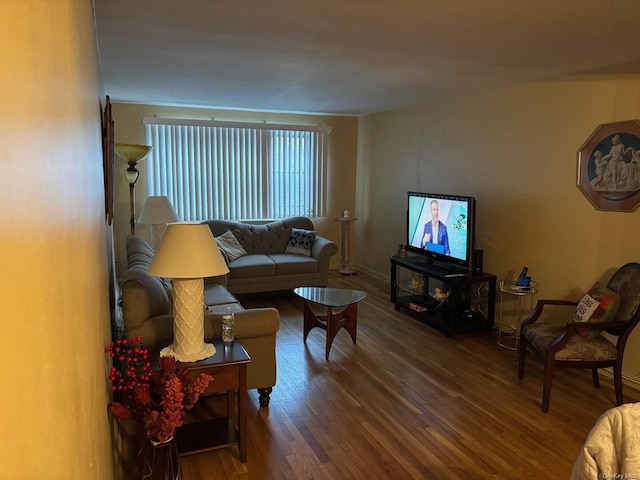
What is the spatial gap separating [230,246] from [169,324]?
311cm

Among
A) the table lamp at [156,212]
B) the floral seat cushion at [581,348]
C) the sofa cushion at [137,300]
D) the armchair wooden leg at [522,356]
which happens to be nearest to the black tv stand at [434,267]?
the armchair wooden leg at [522,356]

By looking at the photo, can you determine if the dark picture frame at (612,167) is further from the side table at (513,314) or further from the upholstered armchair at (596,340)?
the side table at (513,314)

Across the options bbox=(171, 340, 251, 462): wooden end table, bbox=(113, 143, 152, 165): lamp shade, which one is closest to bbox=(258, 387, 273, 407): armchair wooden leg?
bbox=(171, 340, 251, 462): wooden end table

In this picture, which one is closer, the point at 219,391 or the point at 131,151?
the point at 219,391

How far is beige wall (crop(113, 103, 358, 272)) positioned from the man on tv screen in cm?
237

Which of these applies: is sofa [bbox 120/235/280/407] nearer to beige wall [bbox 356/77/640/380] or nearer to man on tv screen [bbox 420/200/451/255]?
man on tv screen [bbox 420/200/451/255]

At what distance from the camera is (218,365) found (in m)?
2.50

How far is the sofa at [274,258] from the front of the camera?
564cm

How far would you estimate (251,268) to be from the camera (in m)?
5.62

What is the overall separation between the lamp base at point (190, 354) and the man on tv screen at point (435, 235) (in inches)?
121

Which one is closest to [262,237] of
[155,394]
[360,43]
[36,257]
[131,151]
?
[131,151]

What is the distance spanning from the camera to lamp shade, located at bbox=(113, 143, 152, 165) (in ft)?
16.1

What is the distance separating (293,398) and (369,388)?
1.96 feet

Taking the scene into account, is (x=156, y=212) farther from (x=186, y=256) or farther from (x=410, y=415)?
(x=410, y=415)
